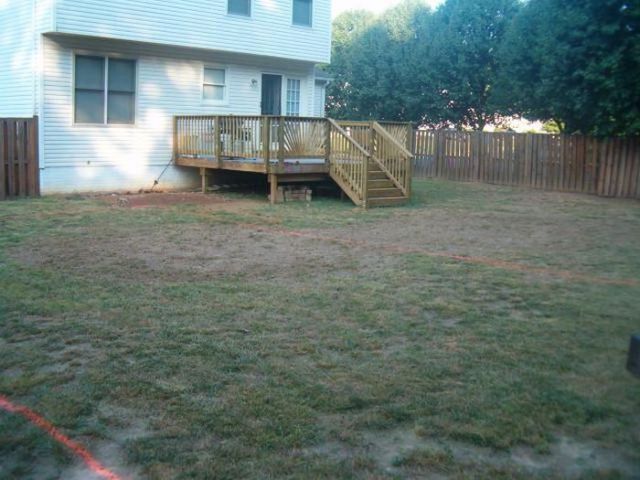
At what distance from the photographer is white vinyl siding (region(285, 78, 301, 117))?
20984 mm

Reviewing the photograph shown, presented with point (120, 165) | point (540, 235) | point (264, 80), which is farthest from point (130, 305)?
point (264, 80)

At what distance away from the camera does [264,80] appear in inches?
805

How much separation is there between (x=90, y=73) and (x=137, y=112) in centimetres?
141

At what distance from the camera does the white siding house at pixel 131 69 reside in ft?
→ 52.3

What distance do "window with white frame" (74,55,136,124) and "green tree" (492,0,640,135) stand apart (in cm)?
1062

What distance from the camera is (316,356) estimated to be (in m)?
5.47

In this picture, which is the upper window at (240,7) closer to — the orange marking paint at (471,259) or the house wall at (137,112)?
the house wall at (137,112)

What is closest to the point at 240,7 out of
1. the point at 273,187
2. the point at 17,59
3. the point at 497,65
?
the point at 17,59

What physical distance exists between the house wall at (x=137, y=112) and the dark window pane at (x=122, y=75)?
0.51ft

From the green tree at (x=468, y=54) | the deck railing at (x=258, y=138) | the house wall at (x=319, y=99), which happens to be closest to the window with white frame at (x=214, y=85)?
the deck railing at (x=258, y=138)

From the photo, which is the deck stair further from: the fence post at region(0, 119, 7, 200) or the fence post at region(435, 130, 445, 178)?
the fence post at region(435, 130, 445, 178)

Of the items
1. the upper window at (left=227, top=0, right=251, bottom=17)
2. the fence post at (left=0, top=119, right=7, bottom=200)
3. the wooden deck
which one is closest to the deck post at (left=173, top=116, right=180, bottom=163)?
the wooden deck

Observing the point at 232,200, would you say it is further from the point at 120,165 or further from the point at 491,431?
the point at 491,431

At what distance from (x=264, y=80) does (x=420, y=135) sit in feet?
26.0
